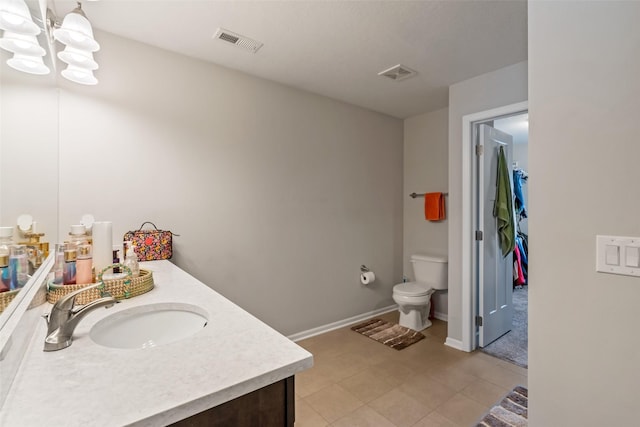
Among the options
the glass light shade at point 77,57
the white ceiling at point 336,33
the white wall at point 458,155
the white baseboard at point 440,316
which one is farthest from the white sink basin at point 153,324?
the white baseboard at point 440,316

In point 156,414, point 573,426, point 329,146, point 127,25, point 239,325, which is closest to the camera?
point 156,414

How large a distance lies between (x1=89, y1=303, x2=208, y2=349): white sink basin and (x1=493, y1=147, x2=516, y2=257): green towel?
2.76m

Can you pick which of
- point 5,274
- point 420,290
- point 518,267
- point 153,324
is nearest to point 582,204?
point 153,324

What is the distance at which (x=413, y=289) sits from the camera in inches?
124

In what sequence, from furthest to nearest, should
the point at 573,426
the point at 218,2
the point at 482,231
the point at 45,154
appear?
the point at 482,231, the point at 218,2, the point at 45,154, the point at 573,426

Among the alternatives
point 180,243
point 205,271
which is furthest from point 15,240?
point 205,271

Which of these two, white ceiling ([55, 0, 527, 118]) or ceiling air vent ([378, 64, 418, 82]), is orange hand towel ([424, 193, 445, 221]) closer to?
white ceiling ([55, 0, 527, 118])

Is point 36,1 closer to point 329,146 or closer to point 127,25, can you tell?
point 127,25

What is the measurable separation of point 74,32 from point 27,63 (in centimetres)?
51

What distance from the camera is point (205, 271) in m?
2.40

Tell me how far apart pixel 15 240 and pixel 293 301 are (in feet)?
6.99

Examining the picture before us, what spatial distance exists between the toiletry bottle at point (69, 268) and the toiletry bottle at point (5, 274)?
296mm

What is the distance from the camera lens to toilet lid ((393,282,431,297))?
3061 millimetres

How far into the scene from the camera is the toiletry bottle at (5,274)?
0.91m
